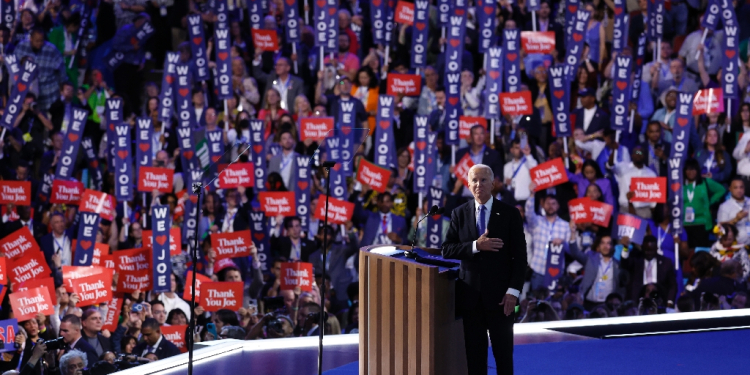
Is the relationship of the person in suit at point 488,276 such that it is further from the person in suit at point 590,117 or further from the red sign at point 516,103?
the person in suit at point 590,117

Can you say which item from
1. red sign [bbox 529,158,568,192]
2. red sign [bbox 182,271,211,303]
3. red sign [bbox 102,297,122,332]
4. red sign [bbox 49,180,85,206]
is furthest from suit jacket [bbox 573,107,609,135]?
red sign [bbox 49,180,85,206]

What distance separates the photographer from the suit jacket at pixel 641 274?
6.18m

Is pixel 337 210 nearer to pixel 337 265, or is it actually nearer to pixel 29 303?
pixel 337 265

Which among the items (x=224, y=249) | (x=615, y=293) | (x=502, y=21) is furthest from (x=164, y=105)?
(x=615, y=293)

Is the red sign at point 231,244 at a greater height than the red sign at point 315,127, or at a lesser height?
lesser

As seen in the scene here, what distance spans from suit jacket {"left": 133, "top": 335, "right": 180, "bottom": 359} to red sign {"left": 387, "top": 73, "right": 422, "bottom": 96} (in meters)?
2.61

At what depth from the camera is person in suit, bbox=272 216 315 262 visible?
19.9ft

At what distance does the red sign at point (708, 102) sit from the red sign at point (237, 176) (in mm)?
3682

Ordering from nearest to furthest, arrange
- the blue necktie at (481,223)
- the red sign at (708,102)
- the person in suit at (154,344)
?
1. the blue necktie at (481,223)
2. the person in suit at (154,344)
3. the red sign at (708,102)

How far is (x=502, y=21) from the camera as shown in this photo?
673cm

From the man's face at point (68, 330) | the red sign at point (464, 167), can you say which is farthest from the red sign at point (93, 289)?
the red sign at point (464, 167)

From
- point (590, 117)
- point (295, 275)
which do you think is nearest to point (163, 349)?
point (295, 275)

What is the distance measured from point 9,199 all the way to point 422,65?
3331 millimetres

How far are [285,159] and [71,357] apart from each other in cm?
211
